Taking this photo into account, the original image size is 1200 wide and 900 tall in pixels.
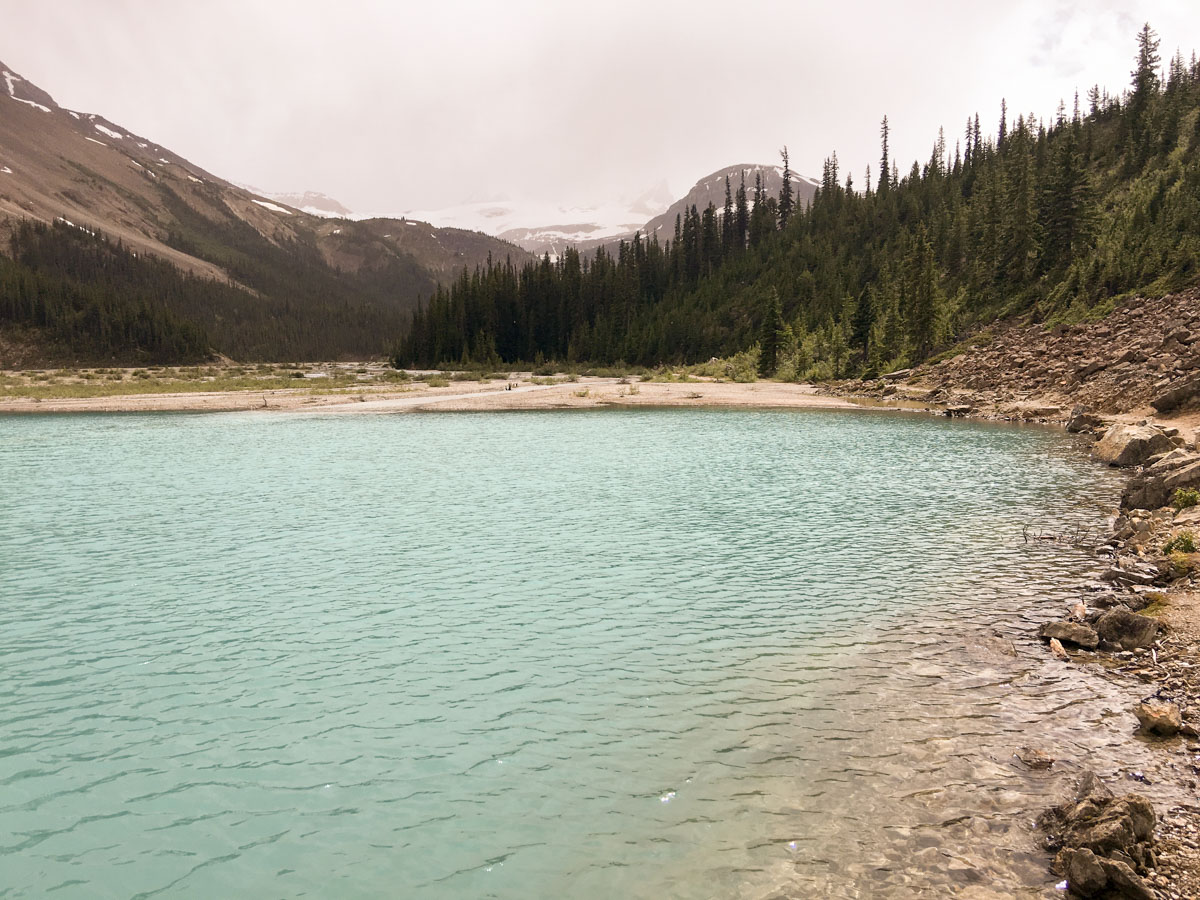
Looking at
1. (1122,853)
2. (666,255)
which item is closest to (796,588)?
(1122,853)

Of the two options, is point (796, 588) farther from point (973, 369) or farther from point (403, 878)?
point (973, 369)

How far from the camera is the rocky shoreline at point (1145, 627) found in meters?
5.86

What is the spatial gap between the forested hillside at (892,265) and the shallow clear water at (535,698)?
53.3 m

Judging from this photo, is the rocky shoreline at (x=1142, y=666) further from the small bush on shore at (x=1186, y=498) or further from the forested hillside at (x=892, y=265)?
the forested hillside at (x=892, y=265)

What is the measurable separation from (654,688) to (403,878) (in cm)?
438

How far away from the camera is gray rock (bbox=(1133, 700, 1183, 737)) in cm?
802

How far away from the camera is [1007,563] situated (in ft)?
49.5

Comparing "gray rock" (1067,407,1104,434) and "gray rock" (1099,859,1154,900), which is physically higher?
"gray rock" (1067,407,1104,434)

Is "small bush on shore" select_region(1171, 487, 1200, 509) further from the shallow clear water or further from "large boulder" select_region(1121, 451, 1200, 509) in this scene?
the shallow clear water

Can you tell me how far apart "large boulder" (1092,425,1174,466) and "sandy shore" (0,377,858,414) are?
93.8 ft

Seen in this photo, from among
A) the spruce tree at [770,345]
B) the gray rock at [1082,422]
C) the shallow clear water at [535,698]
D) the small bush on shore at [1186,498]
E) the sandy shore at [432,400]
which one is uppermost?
the spruce tree at [770,345]

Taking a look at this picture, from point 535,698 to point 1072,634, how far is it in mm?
7923

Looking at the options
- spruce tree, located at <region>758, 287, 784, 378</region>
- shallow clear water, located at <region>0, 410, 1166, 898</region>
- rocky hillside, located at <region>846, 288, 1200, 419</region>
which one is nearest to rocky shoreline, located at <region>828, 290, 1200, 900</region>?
rocky hillside, located at <region>846, 288, 1200, 419</region>

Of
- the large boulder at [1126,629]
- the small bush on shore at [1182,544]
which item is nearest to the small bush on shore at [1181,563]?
the small bush on shore at [1182,544]
